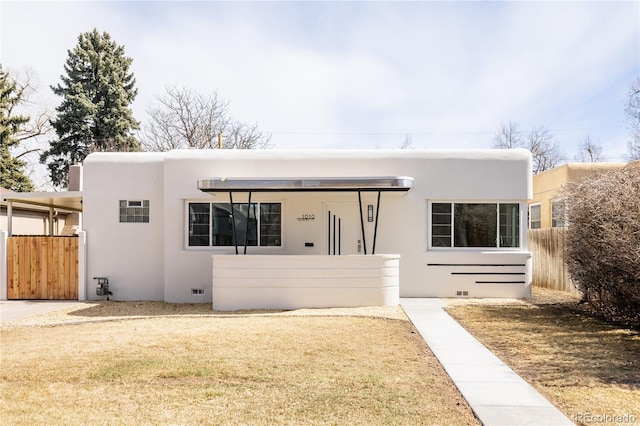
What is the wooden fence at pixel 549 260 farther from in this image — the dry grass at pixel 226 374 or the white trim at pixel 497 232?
the dry grass at pixel 226 374

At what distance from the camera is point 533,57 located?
1346 centimetres

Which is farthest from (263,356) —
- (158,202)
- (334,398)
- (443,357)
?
(158,202)

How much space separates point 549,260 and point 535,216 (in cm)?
409

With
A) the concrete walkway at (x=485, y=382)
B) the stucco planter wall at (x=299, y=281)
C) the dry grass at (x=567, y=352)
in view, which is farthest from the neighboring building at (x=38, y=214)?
the dry grass at (x=567, y=352)

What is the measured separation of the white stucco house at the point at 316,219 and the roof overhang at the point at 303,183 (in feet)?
4.50

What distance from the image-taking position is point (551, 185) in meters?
16.2

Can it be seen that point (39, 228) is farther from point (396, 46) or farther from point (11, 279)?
point (396, 46)

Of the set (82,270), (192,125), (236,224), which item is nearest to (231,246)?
(236,224)

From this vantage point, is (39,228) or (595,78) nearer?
(595,78)

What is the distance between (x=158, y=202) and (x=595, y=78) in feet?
54.9

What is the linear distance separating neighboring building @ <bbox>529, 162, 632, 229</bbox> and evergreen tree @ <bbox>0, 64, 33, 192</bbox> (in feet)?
95.7

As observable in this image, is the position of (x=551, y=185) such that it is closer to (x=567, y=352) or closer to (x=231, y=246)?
(x=567, y=352)

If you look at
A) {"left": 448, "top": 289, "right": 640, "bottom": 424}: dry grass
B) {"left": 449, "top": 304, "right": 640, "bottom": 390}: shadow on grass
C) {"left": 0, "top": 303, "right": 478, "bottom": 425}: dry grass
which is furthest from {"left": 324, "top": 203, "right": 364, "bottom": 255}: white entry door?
{"left": 0, "top": 303, "right": 478, "bottom": 425}: dry grass

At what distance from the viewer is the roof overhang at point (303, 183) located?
1031 cm
